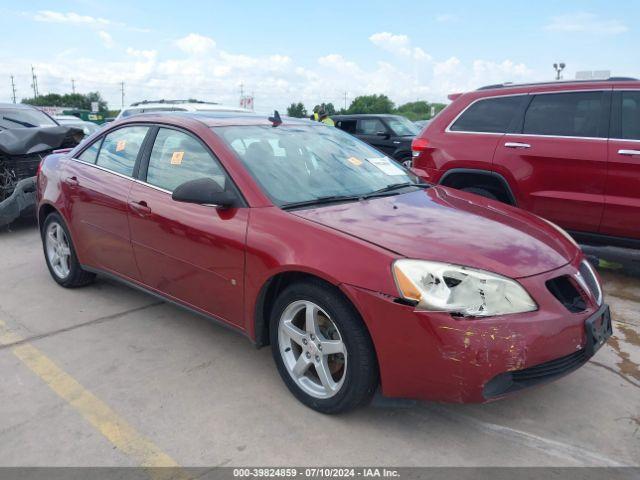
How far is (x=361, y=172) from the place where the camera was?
12.1 feet

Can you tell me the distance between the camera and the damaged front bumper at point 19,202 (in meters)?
6.70

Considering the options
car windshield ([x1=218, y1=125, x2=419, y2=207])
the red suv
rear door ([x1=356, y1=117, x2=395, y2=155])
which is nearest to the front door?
car windshield ([x1=218, y1=125, x2=419, y2=207])

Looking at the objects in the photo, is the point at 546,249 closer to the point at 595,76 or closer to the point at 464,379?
the point at 464,379

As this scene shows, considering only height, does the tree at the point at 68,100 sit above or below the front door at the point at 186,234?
above

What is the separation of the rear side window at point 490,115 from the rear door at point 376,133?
Result: 21.4 ft

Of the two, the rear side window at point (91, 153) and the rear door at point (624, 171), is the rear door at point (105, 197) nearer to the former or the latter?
the rear side window at point (91, 153)

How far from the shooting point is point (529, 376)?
8.04ft

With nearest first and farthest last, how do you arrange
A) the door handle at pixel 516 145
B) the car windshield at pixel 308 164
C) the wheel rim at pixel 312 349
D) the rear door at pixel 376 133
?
the wheel rim at pixel 312 349 < the car windshield at pixel 308 164 < the door handle at pixel 516 145 < the rear door at pixel 376 133

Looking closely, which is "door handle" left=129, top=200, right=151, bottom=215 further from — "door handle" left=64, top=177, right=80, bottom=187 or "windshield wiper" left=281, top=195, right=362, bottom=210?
"windshield wiper" left=281, top=195, right=362, bottom=210

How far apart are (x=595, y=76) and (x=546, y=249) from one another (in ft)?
11.3

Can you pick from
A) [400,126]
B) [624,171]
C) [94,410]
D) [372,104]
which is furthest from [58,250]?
[372,104]

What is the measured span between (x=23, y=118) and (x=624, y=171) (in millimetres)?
8317

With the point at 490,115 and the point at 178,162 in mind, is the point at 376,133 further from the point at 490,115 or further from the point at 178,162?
the point at 178,162

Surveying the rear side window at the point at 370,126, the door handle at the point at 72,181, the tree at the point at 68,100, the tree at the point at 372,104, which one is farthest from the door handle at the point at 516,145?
the tree at the point at 68,100
